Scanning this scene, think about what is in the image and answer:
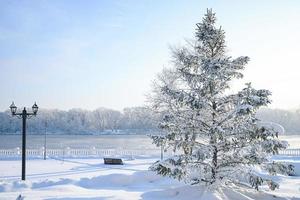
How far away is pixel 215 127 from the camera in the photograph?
13492mm

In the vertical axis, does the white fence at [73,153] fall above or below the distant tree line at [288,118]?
below

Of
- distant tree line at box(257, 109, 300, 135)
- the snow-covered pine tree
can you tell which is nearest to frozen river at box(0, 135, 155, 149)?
the snow-covered pine tree

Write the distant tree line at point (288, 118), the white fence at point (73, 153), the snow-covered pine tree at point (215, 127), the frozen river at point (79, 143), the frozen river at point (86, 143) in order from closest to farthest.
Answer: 1. the snow-covered pine tree at point (215, 127)
2. the white fence at point (73, 153)
3. the frozen river at point (86, 143)
4. the frozen river at point (79, 143)
5. the distant tree line at point (288, 118)

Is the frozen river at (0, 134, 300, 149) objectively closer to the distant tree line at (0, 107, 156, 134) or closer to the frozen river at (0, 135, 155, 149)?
the frozen river at (0, 135, 155, 149)

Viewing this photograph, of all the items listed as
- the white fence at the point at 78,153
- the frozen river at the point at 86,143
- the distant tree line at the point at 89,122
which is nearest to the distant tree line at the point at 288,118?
the distant tree line at the point at 89,122

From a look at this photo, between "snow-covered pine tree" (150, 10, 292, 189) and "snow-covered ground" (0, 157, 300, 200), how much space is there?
0.64 meters

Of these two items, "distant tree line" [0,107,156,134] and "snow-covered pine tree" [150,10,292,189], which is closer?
"snow-covered pine tree" [150,10,292,189]

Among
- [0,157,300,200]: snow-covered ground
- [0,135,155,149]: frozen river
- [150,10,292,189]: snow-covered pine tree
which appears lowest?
[0,135,155,149]: frozen river

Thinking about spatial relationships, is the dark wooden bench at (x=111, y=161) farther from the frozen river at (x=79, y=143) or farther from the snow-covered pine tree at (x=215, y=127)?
the frozen river at (x=79, y=143)

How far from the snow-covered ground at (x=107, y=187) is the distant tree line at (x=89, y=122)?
118 meters

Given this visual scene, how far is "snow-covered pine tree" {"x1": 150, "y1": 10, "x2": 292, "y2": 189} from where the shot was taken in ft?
44.4

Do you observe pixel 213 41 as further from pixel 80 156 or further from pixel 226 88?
pixel 80 156

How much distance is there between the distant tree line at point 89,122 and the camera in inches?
5807

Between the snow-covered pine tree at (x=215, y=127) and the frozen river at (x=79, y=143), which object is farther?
the frozen river at (x=79, y=143)
